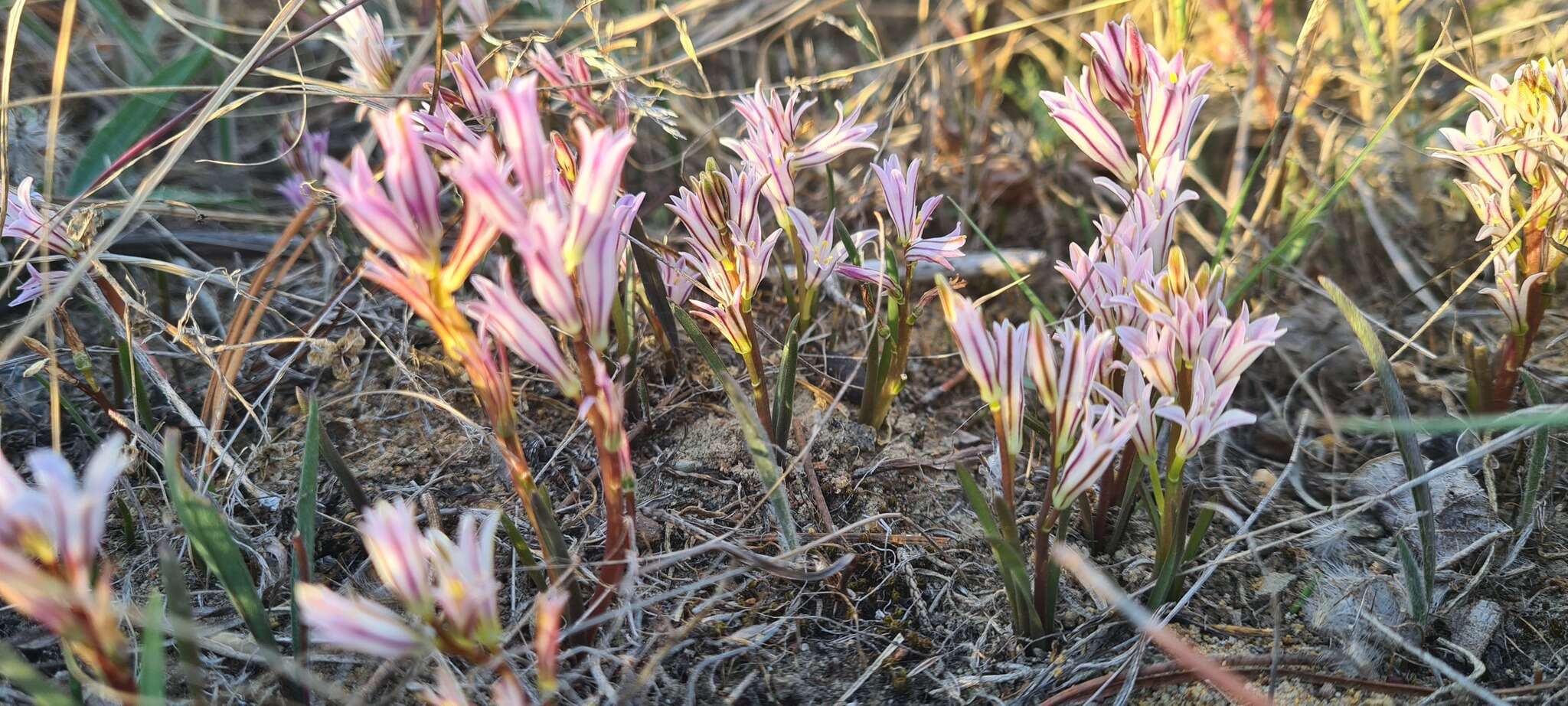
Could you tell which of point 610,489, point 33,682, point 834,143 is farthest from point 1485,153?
point 33,682

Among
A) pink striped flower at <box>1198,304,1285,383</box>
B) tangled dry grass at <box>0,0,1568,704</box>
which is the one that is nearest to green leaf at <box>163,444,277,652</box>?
tangled dry grass at <box>0,0,1568,704</box>

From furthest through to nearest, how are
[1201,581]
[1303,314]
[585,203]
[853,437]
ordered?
[1303,314] < [853,437] < [1201,581] < [585,203]

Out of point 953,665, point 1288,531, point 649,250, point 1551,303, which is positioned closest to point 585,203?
point 649,250

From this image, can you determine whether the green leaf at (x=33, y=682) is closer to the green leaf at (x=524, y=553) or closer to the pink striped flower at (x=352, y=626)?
the pink striped flower at (x=352, y=626)

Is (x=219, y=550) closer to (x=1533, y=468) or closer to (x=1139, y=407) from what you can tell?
(x=1139, y=407)

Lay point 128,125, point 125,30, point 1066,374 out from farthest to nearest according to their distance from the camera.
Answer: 1. point 125,30
2. point 128,125
3. point 1066,374

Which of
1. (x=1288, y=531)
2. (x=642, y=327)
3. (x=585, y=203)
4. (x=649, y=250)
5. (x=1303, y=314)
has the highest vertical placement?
(x=585, y=203)

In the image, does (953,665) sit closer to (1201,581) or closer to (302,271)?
(1201,581)
